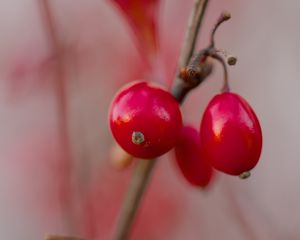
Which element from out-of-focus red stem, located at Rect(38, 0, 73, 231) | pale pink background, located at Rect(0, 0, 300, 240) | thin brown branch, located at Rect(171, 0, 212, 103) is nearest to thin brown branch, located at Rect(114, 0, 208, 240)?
thin brown branch, located at Rect(171, 0, 212, 103)

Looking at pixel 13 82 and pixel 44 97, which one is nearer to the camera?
pixel 13 82

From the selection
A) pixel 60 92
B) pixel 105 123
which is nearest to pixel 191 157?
pixel 60 92

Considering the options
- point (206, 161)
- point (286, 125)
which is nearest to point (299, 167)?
point (286, 125)

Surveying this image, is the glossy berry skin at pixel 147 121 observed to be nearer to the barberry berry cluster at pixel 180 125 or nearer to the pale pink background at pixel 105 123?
the barberry berry cluster at pixel 180 125

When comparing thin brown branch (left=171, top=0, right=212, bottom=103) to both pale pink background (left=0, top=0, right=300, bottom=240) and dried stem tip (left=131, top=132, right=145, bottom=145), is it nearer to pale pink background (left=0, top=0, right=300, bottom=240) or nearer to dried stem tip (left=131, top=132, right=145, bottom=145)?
dried stem tip (left=131, top=132, right=145, bottom=145)

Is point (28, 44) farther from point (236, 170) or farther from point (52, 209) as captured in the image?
point (236, 170)
